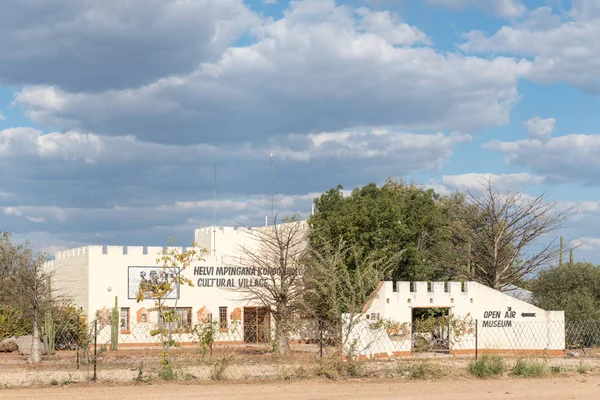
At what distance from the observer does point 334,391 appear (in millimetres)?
18172

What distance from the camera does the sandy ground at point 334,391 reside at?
1736cm

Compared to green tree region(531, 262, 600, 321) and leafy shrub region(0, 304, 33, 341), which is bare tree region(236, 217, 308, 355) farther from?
green tree region(531, 262, 600, 321)

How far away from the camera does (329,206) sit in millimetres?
43938

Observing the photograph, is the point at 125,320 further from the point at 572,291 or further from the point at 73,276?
the point at 572,291

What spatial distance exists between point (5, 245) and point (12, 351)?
1108 cm

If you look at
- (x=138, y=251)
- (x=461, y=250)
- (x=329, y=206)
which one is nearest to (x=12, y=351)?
(x=138, y=251)

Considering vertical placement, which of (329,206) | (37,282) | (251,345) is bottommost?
(251,345)

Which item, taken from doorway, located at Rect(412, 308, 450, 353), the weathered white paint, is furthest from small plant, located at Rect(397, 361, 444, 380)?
the weathered white paint

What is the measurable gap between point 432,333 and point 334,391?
13298 millimetres

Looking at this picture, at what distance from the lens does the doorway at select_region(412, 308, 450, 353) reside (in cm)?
2925

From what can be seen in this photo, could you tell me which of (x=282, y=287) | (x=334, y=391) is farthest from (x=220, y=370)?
(x=282, y=287)

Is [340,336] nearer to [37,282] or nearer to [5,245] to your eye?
[37,282]

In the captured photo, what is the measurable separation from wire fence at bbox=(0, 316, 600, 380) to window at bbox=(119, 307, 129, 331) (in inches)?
7.6

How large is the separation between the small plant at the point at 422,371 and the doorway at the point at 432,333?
22.7 feet
